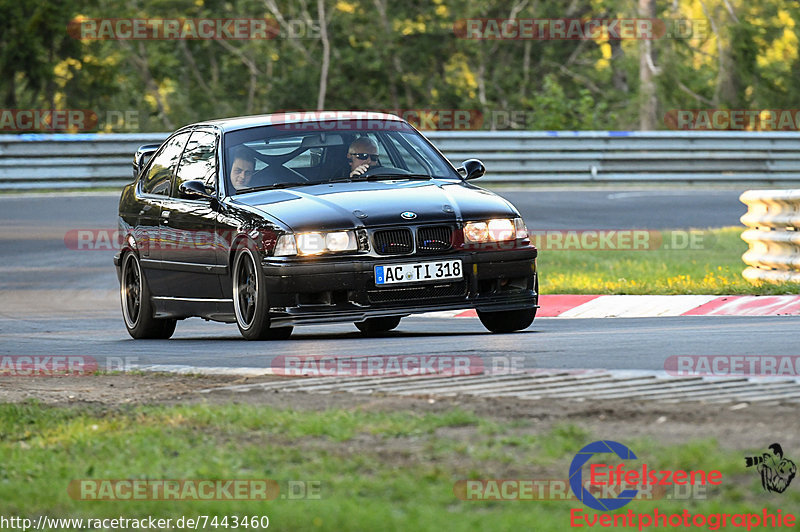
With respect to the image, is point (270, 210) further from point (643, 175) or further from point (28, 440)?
point (643, 175)

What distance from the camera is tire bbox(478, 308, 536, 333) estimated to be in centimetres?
1034

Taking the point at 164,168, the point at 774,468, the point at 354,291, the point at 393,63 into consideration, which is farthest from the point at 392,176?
the point at 393,63

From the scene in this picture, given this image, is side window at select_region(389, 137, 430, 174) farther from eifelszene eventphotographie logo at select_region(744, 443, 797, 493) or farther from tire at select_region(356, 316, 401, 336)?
eifelszene eventphotographie logo at select_region(744, 443, 797, 493)

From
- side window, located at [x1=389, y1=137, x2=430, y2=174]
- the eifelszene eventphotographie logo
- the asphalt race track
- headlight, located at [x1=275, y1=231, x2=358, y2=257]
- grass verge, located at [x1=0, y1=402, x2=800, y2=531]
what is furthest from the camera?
side window, located at [x1=389, y1=137, x2=430, y2=174]

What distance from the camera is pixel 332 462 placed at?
5332mm

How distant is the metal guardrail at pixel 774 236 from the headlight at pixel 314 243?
17.3 feet

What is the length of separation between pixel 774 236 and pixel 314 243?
5.63m

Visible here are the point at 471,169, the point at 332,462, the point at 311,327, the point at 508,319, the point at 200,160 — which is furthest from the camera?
the point at 311,327

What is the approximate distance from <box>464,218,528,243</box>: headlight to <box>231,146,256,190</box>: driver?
1807mm

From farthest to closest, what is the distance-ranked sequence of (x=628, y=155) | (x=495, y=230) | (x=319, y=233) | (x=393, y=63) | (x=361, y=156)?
1. (x=393, y=63)
2. (x=628, y=155)
3. (x=361, y=156)
4. (x=495, y=230)
5. (x=319, y=233)

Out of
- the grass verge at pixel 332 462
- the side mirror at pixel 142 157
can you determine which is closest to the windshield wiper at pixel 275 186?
the side mirror at pixel 142 157

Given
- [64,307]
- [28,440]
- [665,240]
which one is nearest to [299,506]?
[28,440]

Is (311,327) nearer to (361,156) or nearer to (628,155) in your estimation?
(361,156)

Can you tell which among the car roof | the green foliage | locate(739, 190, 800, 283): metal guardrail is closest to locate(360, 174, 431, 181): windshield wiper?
the car roof
